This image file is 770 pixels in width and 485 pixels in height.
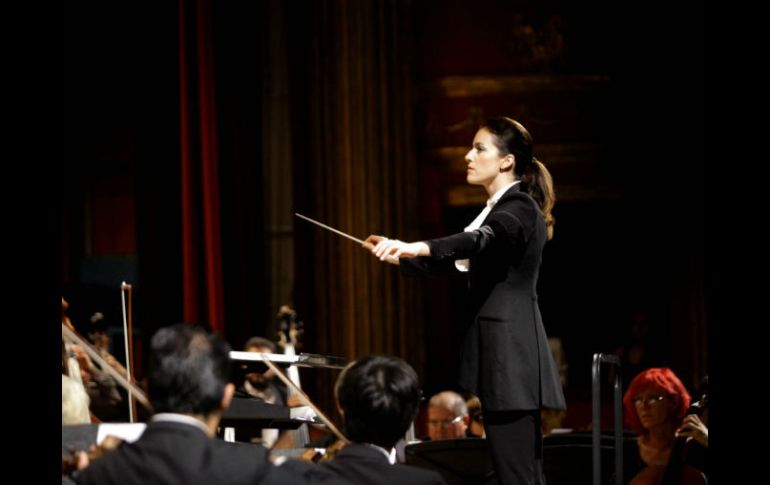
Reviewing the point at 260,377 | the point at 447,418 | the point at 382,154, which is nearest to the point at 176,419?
the point at 447,418

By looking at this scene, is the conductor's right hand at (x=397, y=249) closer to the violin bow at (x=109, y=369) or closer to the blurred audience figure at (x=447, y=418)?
the violin bow at (x=109, y=369)

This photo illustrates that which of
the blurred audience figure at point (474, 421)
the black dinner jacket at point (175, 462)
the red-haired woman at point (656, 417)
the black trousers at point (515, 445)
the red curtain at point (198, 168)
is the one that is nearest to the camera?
the black dinner jacket at point (175, 462)

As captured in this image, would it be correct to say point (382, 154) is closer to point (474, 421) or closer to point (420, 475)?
point (474, 421)

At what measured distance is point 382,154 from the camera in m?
6.82

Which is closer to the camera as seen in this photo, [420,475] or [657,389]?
[420,475]

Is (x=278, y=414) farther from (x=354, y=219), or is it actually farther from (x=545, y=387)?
(x=354, y=219)

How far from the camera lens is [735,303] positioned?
117 inches

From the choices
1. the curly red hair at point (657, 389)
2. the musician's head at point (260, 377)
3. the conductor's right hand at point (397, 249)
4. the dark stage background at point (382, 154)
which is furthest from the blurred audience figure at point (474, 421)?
the conductor's right hand at point (397, 249)

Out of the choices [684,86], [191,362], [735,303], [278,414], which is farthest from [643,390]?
[684,86]

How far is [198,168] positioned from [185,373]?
5.06m

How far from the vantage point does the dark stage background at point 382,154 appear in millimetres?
6789

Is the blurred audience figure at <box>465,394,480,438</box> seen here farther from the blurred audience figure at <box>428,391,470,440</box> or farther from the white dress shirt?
the white dress shirt

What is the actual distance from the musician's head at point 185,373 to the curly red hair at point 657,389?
2269 millimetres

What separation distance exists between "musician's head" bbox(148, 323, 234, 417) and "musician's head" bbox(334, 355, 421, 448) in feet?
1.10
